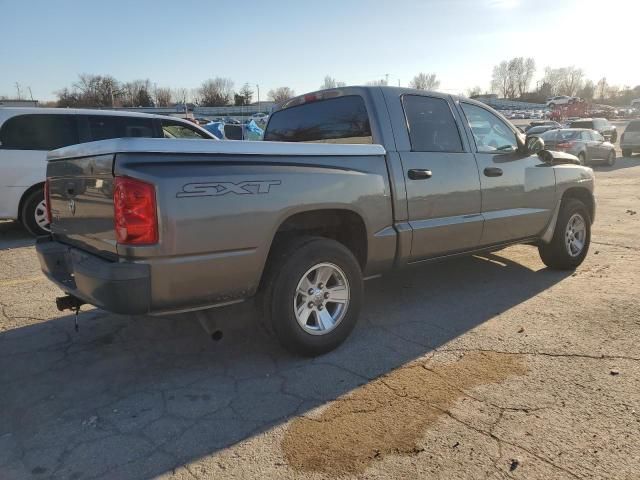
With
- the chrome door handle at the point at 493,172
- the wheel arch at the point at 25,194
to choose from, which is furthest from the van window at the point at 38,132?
the chrome door handle at the point at 493,172

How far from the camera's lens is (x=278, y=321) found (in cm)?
339

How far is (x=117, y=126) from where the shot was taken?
812 centimetres

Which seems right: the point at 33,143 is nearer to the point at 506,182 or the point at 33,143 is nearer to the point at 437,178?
the point at 437,178

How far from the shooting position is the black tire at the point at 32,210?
756 centimetres

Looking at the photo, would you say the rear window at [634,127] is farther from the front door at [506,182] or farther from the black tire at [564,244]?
the front door at [506,182]

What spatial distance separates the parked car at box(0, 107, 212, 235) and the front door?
19.5 feet

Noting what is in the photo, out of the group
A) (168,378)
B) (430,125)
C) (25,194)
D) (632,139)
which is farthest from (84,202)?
(632,139)

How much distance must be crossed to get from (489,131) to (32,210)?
670 centimetres

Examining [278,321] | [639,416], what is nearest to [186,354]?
[278,321]

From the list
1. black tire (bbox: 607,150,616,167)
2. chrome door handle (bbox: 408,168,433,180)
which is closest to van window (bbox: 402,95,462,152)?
chrome door handle (bbox: 408,168,433,180)

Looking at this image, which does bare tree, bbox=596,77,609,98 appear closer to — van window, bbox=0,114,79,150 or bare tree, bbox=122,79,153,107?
bare tree, bbox=122,79,153,107

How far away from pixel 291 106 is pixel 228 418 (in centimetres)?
309

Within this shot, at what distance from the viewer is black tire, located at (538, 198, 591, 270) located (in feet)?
18.7

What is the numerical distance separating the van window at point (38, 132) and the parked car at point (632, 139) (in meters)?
26.4
